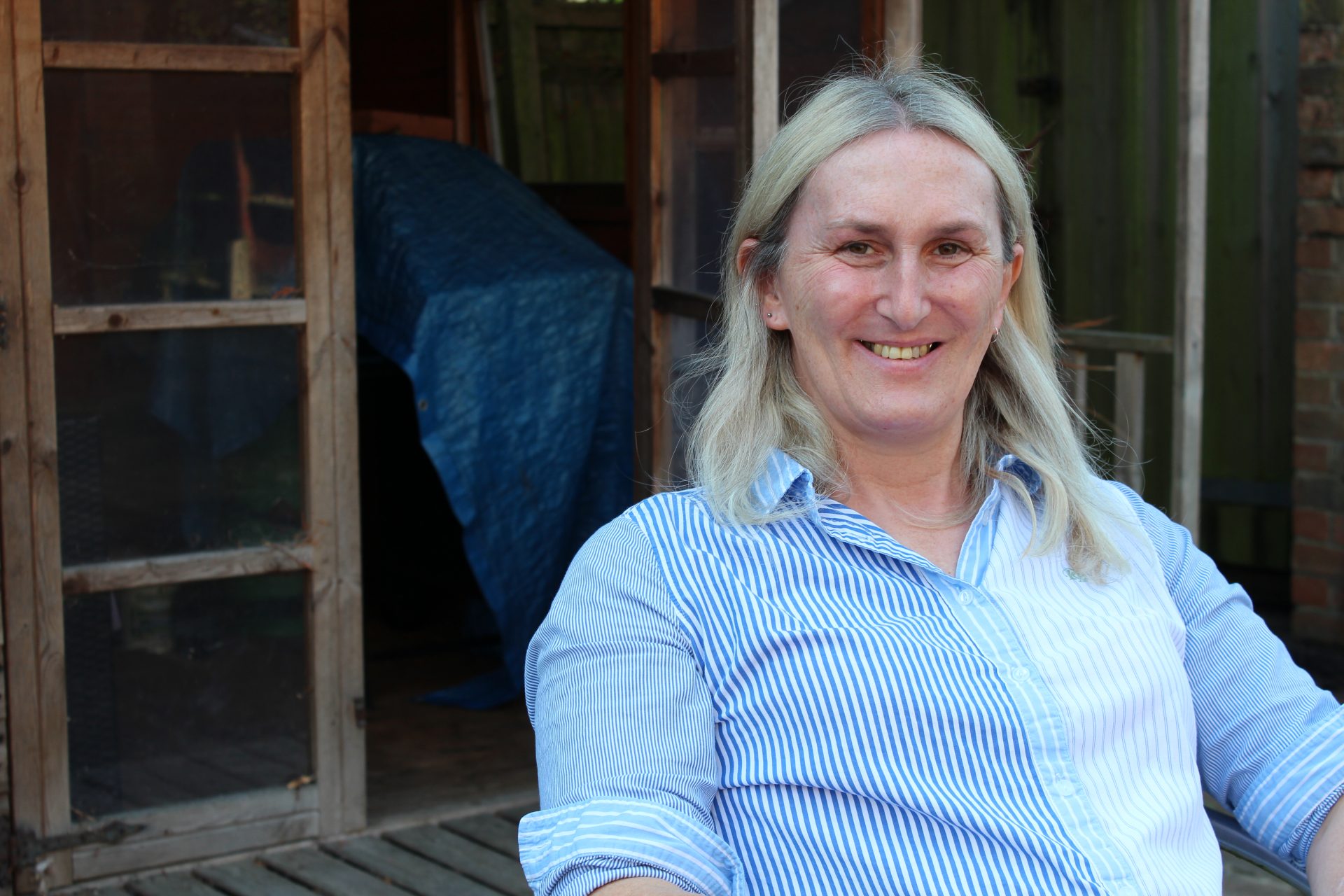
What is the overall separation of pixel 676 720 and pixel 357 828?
208cm

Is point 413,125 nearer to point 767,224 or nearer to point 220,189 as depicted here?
point 220,189

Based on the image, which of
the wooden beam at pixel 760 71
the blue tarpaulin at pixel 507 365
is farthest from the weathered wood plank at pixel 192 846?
the wooden beam at pixel 760 71

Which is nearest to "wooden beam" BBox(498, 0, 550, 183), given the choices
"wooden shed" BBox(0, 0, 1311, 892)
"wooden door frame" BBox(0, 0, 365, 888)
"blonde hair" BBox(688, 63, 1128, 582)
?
"wooden shed" BBox(0, 0, 1311, 892)

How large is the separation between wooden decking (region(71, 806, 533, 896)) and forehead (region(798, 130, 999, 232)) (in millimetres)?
1902

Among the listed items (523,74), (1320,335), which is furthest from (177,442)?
(1320,335)

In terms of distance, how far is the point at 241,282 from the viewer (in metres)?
3.03

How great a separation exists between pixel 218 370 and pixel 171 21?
2.20 feet

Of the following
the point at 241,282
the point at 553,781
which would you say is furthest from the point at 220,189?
the point at 553,781

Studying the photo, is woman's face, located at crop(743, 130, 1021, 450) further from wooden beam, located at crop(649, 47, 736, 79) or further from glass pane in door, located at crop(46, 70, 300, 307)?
glass pane in door, located at crop(46, 70, 300, 307)

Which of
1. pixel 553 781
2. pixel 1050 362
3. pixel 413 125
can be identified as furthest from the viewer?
pixel 413 125

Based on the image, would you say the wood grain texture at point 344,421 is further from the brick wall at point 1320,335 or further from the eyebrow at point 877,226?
the brick wall at point 1320,335

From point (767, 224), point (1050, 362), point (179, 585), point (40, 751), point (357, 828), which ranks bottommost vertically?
point (357, 828)

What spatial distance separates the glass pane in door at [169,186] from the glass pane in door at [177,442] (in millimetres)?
101

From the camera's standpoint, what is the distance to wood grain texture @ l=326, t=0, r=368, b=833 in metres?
3.05
